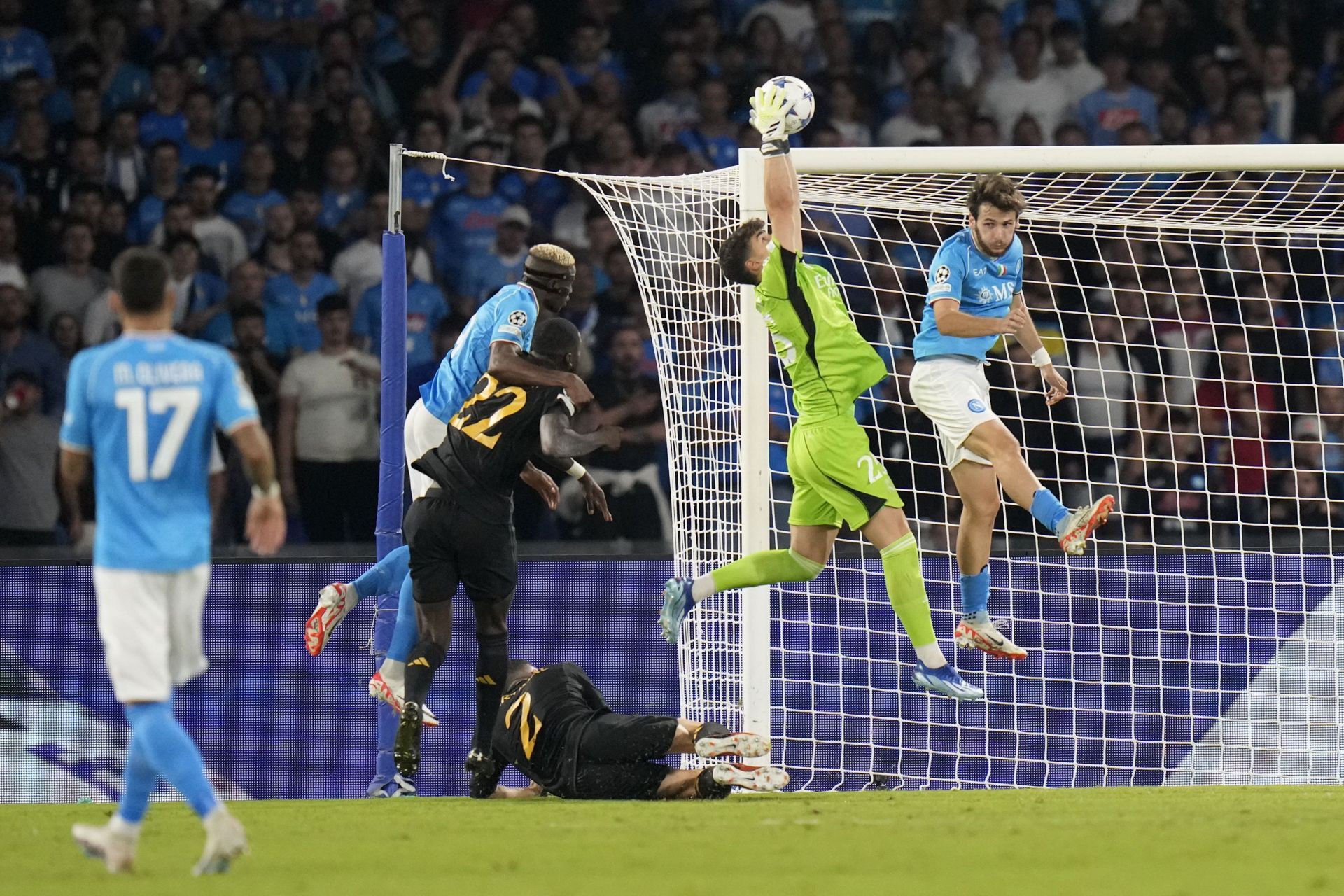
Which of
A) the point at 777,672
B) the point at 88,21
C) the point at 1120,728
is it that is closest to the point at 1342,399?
the point at 1120,728

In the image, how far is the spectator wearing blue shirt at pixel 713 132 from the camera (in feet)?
43.9

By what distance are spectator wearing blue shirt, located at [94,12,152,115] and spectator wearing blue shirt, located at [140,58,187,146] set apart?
0.11m

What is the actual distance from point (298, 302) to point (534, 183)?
6.39 ft

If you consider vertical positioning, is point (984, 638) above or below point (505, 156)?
below

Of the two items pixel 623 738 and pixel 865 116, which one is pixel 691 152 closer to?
pixel 865 116

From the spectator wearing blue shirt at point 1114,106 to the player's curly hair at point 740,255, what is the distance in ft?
20.1

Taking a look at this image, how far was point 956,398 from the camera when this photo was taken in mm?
8531

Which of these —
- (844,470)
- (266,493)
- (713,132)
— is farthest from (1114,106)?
(266,493)

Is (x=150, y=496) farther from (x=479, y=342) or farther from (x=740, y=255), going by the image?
(x=740, y=255)

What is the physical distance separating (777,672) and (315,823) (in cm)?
366

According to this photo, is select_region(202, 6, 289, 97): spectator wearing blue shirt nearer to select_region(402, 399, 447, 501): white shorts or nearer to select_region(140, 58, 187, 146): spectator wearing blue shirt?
select_region(140, 58, 187, 146): spectator wearing blue shirt

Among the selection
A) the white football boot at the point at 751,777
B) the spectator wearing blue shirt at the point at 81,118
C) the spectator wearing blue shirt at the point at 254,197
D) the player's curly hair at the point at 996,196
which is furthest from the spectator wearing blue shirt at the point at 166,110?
the white football boot at the point at 751,777

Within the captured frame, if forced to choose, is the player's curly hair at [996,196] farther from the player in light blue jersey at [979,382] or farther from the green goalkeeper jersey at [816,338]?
the green goalkeeper jersey at [816,338]

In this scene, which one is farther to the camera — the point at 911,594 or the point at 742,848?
the point at 911,594
